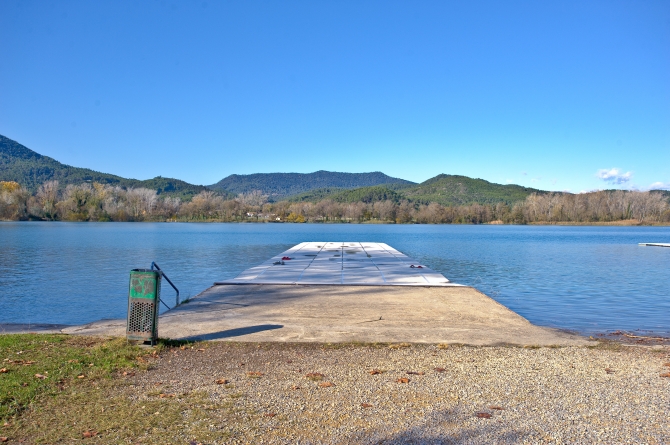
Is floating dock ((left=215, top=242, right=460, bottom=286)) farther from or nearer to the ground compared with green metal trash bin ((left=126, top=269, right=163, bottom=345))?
nearer to the ground

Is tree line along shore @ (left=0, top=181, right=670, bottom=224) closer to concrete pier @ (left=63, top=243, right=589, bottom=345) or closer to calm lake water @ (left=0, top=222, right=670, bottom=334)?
calm lake water @ (left=0, top=222, right=670, bottom=334)

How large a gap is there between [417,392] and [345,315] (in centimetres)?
436

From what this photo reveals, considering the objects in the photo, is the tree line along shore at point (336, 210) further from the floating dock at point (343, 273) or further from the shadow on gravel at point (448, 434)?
the shadow on gravel at point (448, 434)

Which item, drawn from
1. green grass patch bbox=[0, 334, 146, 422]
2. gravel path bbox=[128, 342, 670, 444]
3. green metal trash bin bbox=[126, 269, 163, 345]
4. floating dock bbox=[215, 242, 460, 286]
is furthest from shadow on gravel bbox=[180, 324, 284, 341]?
floating dock bbox=[215, 242, 460, 286]

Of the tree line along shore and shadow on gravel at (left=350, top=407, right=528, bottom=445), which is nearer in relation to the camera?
shadow on gravel at (left=350, top=407, right=528, bottom=445)

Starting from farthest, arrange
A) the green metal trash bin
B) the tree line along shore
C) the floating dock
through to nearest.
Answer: the tree line along shore < the floating dock < the green metal trash bin

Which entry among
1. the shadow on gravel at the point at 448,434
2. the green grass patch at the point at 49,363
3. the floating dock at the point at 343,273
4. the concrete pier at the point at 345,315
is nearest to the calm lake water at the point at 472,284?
the floating dock at the point at 343,273

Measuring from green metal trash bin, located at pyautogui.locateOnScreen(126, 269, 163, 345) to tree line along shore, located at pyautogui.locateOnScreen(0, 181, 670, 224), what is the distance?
112 m

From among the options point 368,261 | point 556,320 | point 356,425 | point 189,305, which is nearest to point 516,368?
point 356,425

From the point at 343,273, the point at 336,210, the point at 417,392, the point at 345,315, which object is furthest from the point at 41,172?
the point at 417,392

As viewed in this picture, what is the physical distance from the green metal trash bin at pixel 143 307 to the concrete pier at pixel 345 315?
2.25ft

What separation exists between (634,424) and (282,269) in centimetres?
1419

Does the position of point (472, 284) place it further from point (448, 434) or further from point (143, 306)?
point (448, 434)

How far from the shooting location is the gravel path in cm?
424
